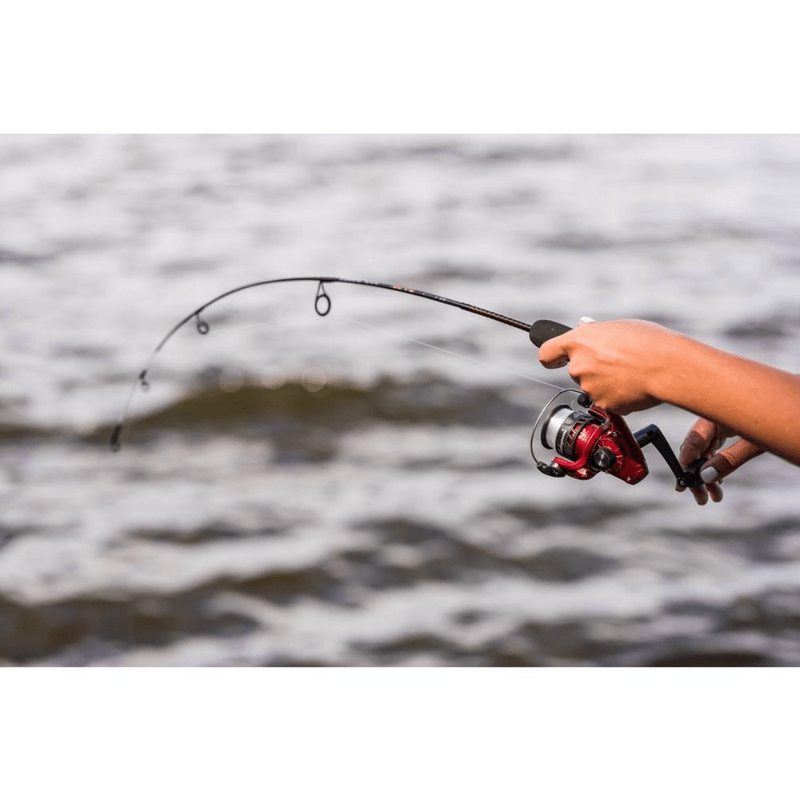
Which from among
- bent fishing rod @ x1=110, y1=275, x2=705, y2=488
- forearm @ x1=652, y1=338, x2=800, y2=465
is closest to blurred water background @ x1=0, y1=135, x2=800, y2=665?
bent fishing rod @ x1=110, y1=275, x2=705, y2=488

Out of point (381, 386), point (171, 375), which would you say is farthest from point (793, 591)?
point (171, 375)

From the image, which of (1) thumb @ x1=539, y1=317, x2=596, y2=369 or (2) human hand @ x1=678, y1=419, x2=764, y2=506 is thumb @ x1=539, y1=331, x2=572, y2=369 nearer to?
(1) thumb @ x1=539, y1=317, x2=596, y2=369

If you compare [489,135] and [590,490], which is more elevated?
[489,135]

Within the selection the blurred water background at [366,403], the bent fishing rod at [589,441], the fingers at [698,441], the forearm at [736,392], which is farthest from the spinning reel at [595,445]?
the blurred water background at [366,403]

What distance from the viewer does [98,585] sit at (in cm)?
253

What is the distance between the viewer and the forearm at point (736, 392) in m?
1.11

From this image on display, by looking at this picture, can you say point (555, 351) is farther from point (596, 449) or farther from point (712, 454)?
point (712, 454)

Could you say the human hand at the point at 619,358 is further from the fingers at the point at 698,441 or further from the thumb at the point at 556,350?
the fingers at the point at 698,441

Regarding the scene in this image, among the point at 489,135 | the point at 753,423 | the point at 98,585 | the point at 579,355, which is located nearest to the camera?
the point at 753,423

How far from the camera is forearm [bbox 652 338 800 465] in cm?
111

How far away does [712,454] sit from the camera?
154cm

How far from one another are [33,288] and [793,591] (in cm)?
215
